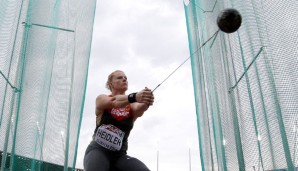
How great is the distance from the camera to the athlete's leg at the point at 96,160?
235cm

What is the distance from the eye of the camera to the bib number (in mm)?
2566

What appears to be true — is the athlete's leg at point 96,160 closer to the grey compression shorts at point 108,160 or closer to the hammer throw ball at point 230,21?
the grey compression shorts at point 108,160

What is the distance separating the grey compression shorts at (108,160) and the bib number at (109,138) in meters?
0.04

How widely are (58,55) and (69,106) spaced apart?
0.69m

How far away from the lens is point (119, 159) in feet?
8.45

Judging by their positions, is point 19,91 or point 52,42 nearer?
point 19,91

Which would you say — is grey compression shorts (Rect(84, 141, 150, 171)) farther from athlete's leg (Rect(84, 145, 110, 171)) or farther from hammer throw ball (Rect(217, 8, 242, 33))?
hammer throw ball (Rect(217, 8, 242, 33))

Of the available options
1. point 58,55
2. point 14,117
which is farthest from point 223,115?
point 14,117

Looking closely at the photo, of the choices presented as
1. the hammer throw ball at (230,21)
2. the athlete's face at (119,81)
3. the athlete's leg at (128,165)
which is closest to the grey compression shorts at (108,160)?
the athlete's leg at (128,165)

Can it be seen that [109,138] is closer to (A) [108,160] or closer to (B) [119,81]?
(A) [108,160]

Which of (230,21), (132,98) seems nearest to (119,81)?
(132,98)

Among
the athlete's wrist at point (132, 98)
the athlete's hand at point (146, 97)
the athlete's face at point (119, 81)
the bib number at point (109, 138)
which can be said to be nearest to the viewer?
the athlete's hand at point (146, 97)

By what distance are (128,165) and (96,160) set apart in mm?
270

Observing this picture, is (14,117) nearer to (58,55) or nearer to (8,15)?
(58,55)
